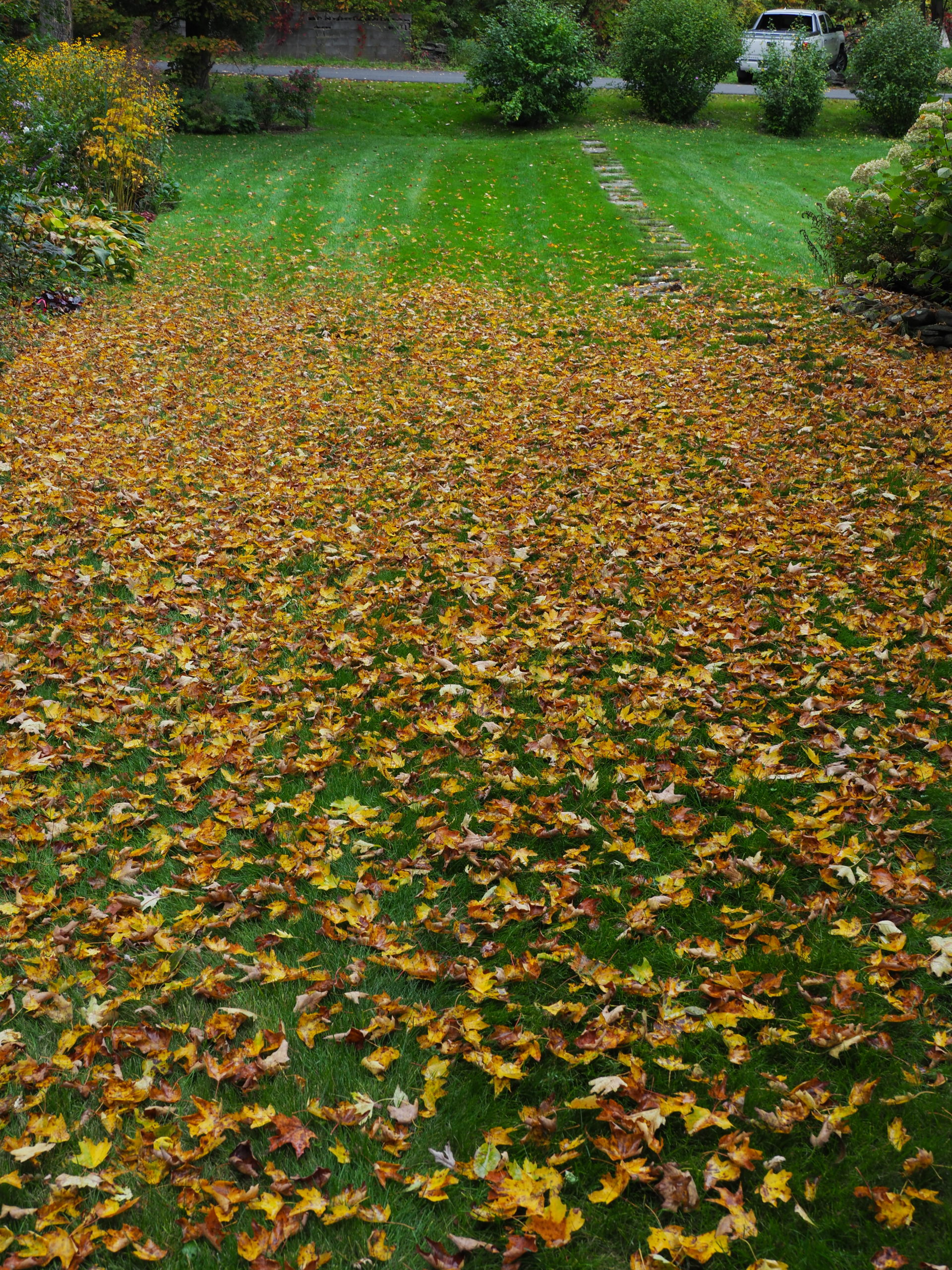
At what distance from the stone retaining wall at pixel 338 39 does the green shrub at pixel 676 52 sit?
10.8 metres

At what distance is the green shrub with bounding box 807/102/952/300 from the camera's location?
7.34 m

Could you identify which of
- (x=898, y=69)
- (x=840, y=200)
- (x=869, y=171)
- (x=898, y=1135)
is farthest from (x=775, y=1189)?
(x=898, y=69)

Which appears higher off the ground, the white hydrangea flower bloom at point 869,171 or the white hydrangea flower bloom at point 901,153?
the white hydrangea flower bloom at point 901,153

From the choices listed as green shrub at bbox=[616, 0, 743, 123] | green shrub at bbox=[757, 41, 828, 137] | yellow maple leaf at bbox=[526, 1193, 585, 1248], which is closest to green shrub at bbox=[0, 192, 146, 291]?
yellow maple leaf at bbox=[526, 1193, 585, 1248]

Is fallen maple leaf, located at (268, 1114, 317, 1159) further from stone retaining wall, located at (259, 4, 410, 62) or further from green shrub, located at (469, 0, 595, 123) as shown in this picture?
stone retaining wall, located at (259, 4, 410, 62)

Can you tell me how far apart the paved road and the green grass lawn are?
183 cm

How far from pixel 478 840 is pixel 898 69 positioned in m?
21.8

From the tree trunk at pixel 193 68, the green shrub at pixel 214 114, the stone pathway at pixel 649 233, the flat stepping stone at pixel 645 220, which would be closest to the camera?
the stone pathway at pixel 649 233

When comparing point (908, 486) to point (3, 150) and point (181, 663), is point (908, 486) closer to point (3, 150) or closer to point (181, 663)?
point (181, 663)

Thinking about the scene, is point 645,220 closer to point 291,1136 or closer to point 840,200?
point 840,200

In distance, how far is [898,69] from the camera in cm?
1894

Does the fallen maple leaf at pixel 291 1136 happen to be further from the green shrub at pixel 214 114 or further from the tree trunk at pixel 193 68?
the tree trunk at pixel 193 68

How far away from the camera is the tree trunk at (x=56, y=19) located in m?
15.3

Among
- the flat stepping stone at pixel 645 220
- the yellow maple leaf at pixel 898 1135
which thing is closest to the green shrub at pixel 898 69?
the flat stepping stone at pixel 645 220
